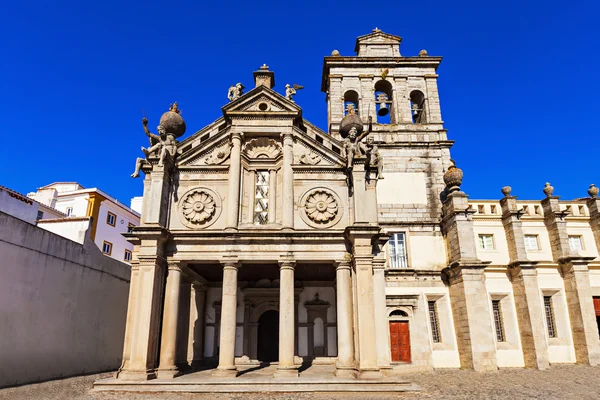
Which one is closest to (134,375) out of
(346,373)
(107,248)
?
(346,373)

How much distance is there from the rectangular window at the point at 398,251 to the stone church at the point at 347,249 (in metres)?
0.09

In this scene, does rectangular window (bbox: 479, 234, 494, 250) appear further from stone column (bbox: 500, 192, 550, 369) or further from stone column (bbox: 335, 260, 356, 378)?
stone column (bbox: 335, 260, 356, 378)

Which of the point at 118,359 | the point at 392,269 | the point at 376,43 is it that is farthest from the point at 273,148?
the point at 376,43

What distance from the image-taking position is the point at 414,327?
930 inches

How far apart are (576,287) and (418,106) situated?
15.8 meters

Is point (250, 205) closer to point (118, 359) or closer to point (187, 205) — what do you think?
point (187, 205)

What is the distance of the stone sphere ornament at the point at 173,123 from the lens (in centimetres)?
1777

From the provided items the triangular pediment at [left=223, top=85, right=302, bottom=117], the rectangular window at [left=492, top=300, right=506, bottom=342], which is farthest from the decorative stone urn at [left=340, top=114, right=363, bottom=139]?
the rectangular window at [left=492, top=300, right=506, bottom=342]

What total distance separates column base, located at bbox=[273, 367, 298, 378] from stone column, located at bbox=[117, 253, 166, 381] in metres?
4.58

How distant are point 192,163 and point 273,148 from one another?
3626 millimetres

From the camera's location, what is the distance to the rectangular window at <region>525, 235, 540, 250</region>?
26.7 m

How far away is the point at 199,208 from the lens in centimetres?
1683

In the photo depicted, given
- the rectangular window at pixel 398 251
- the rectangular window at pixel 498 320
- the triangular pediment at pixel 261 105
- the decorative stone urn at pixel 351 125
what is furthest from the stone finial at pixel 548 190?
the triangular pediment at pixel 261 105

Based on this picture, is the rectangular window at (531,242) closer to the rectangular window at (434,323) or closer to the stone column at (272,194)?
the rectangular window at (434,323)
